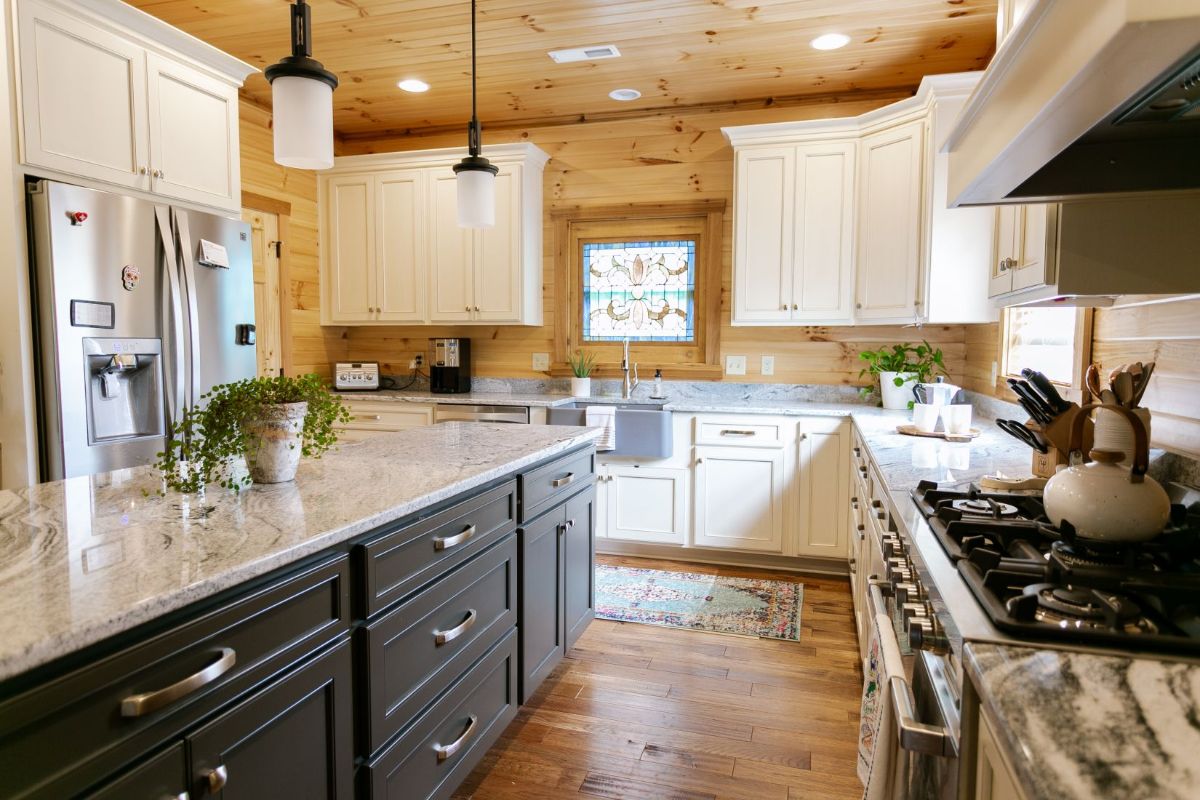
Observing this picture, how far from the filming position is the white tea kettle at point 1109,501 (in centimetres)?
109

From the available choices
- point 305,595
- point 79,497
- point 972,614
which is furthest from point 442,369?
point 972,614

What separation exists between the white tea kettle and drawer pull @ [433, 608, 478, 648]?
1275 millimetres

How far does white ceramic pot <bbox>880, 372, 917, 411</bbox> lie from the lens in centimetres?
369

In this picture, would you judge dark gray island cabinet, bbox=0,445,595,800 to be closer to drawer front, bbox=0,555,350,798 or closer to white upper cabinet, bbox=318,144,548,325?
drawer front, bbox=0,555,350,798

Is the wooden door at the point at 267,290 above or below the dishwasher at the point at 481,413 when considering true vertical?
above

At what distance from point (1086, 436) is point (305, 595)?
1578 millimetres

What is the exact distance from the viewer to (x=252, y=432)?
1.59m

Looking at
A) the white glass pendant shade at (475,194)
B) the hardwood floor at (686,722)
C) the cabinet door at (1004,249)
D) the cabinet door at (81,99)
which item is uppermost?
the cabinet door at (81,99)

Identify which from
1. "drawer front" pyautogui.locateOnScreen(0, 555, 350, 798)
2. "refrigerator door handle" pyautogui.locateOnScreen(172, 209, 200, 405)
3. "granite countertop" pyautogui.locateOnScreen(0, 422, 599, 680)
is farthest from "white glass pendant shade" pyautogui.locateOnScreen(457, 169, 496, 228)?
"drawer front" pyautogui.locateOnScreen(0, 555, 350, 798)

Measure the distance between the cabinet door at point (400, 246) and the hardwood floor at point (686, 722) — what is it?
251cm

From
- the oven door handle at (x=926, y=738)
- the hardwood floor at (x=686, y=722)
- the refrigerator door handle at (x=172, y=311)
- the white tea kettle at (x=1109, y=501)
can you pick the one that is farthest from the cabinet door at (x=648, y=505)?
the oven door handle at (x=926, y=738)

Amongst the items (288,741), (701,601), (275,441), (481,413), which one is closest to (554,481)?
Answer: (275,441)

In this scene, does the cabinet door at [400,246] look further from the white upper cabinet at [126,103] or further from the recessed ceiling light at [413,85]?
the white upper cabinet at [126,103]

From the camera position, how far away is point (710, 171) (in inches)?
169
